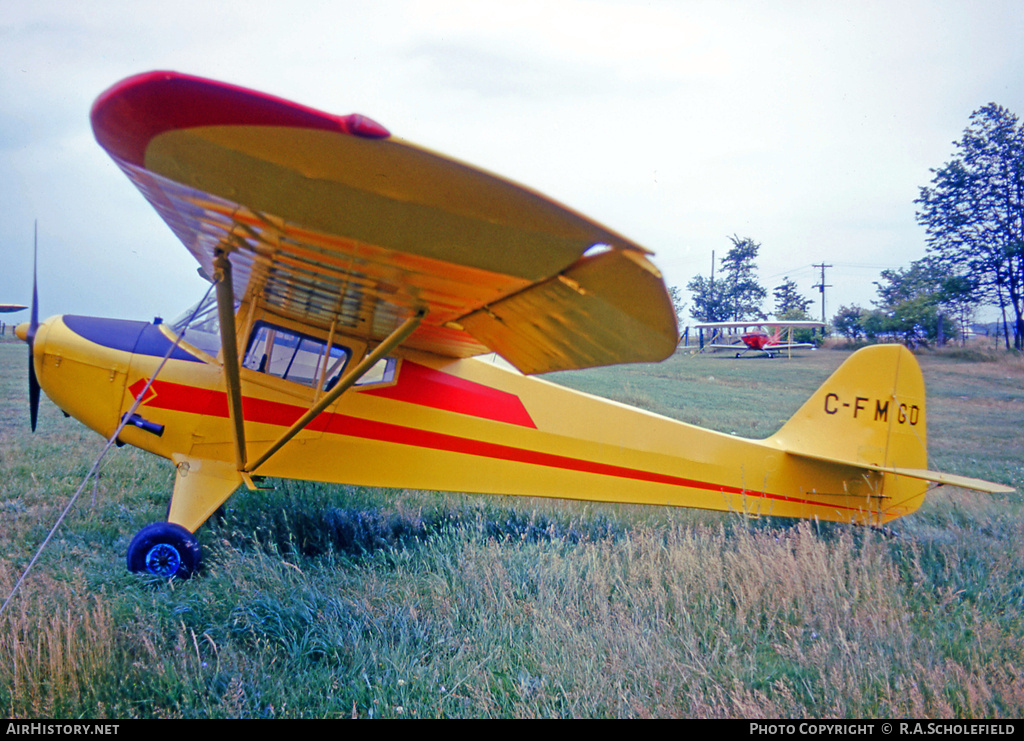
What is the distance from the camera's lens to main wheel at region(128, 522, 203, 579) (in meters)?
3.20

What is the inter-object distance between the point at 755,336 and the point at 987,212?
22130 millimetres

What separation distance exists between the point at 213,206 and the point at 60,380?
2712 mm

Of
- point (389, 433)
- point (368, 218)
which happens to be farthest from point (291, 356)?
point (368, 218)

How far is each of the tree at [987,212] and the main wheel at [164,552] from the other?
10.2 metres

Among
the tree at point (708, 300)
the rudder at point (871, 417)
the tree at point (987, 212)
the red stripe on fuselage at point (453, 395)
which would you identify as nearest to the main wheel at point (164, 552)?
the red stripe on fuselage at point (453, 395)

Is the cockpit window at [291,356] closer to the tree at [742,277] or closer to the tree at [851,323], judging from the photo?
the tree at [851,323]

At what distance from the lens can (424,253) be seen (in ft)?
6.05

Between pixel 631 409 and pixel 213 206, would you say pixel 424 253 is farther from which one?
pixel 631 409

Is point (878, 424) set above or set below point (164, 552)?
above

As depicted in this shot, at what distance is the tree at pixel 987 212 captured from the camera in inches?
292

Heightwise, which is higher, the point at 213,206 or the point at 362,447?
the point at 213,206

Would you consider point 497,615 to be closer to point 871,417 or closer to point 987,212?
point 871,417

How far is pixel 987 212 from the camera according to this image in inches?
311

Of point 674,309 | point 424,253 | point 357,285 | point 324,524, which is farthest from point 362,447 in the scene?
point 674,309
